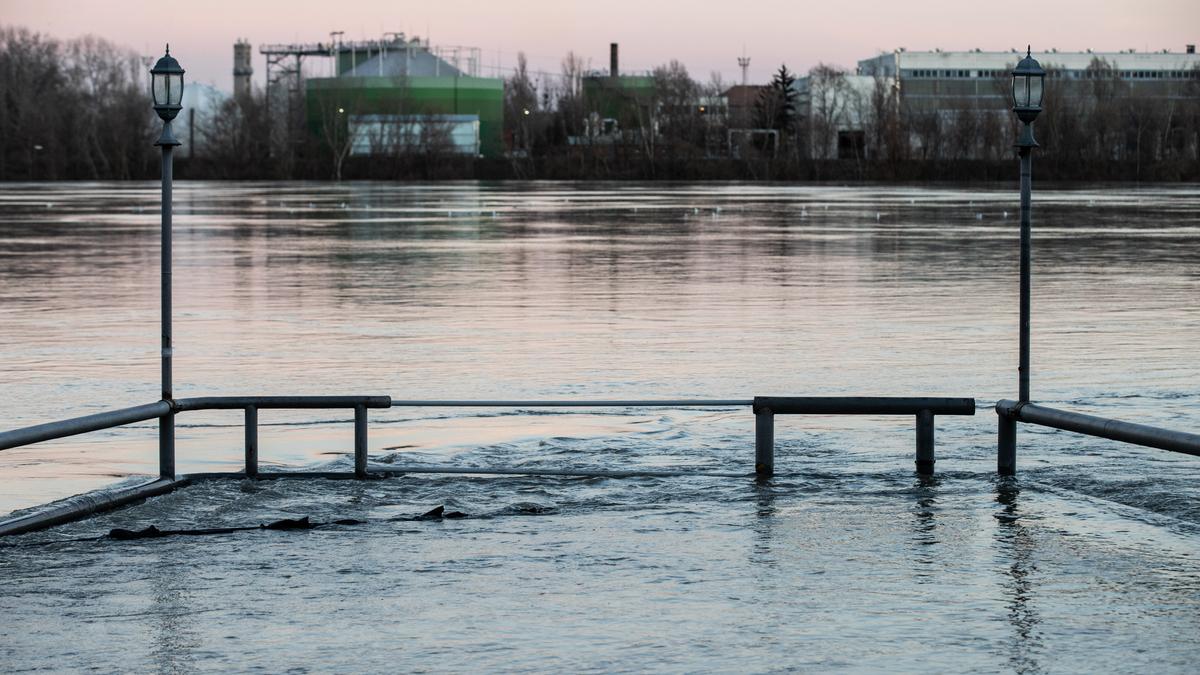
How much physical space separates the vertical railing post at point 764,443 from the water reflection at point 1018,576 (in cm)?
153

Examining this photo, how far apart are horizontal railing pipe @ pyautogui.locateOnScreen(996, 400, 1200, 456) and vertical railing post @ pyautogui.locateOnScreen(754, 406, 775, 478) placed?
1.58m

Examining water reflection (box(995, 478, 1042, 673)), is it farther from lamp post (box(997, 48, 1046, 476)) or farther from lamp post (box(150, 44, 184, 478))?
lamp post (box(150, 44, 184, 478))

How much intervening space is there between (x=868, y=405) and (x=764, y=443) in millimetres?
767

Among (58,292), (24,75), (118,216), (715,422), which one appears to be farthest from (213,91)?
(715,422)

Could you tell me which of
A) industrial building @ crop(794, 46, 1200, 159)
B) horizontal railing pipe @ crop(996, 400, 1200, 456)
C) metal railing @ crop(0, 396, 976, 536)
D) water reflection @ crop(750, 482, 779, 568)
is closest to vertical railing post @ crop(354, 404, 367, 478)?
metal railing @ crop(0, 396, 976, 536)

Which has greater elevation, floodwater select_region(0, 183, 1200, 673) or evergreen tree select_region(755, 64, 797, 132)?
evergreen tree select_region(755, 64, 797, 132)

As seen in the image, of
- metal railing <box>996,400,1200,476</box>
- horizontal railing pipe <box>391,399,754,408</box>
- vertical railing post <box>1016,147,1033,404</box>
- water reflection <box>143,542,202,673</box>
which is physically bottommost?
water reflection <box>143,542,202,673</box>

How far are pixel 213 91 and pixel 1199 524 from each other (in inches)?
7575

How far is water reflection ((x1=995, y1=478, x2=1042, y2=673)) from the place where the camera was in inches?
317

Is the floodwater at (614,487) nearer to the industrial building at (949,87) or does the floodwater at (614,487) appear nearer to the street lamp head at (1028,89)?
the street lamp head at (1028,89)

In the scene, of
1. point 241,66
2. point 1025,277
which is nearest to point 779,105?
point 241,66

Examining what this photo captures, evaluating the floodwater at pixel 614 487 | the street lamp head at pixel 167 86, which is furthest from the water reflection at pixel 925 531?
the street lamp head at pixel 167 86

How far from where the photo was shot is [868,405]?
13062 millimetres

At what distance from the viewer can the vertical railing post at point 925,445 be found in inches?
517
